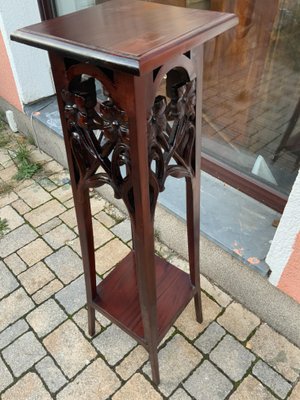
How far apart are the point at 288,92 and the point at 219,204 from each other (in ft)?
2.28

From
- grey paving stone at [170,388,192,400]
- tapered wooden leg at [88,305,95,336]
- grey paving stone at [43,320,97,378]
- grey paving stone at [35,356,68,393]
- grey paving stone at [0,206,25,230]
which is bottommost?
grey paving stone at [0,206,25,230]

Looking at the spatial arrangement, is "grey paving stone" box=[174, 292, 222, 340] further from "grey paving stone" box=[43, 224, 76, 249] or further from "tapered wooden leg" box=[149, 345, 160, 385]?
"grey paving stone" box=[43, 224, 76, 249]

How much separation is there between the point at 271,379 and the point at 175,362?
1.47ft

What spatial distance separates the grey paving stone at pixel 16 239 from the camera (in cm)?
229

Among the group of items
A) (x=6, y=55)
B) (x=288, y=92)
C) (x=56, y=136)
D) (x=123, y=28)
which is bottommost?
(x=56, y=136)

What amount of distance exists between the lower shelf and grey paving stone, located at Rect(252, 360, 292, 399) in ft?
1.55

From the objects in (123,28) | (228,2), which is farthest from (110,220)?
(123,28)

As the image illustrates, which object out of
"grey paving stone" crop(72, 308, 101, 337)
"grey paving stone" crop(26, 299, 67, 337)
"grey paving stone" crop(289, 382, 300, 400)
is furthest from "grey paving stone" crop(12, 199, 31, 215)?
"grey paving stone" crop(289, 382, 300, 400)

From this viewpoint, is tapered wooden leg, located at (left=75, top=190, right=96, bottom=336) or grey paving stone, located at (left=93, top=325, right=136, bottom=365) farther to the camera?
grey paving stone, located at (left=93, top=325, right=136, bottom=365)

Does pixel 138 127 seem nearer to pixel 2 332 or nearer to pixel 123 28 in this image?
pixel 123 28

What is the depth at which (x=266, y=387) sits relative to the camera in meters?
1.62

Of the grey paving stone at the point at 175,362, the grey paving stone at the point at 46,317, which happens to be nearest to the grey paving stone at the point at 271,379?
the grey paving stone at the point at 175,362

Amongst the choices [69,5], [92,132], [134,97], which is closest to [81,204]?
[92,132]

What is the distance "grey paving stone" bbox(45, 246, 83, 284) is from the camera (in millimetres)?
2121
